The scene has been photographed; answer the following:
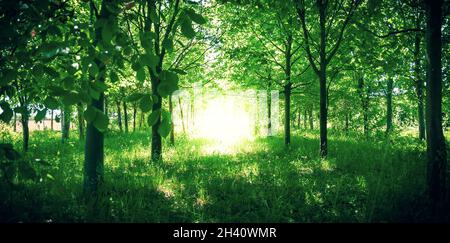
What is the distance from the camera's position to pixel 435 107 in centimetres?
495

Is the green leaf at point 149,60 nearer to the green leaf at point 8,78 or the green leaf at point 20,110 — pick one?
the green leaf at point 8,78

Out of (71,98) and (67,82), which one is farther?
(67,82)

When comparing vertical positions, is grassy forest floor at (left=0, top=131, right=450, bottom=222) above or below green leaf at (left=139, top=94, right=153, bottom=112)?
below

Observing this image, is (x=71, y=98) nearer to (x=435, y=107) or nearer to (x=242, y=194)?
(x=242, y=194)

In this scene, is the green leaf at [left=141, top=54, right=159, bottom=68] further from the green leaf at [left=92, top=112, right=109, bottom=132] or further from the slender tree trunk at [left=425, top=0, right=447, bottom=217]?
the slender tree trunk at [left=425, top=0, right=447, bottom=217]

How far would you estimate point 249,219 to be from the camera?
518 centimetres

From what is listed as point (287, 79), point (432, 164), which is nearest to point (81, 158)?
point (287, 79)

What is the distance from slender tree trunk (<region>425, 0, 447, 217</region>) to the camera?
4898mm

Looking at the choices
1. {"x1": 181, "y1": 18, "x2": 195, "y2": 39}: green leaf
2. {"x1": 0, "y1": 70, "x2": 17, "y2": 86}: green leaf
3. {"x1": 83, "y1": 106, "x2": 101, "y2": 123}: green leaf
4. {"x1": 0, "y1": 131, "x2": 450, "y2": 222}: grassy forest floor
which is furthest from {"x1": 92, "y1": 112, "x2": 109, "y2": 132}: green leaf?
{"x1": 0, "y1": 131, "x2": 450, "y2": 222}: grassy forest floor

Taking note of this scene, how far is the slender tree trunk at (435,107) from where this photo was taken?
490 cm

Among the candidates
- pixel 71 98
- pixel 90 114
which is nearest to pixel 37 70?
pixel 71 98

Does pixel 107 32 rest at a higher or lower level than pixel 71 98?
higher

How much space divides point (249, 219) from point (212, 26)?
29.6 feet
